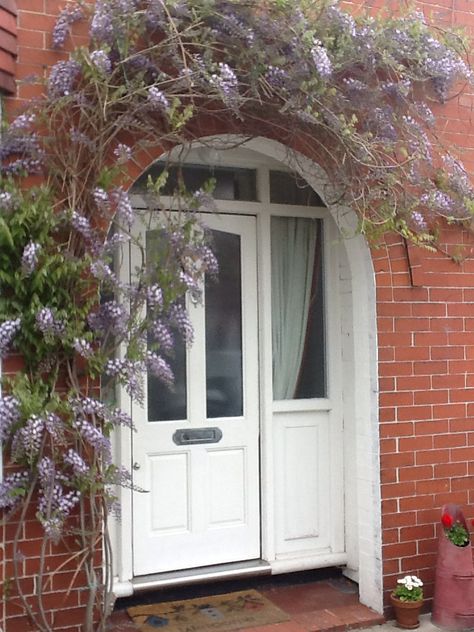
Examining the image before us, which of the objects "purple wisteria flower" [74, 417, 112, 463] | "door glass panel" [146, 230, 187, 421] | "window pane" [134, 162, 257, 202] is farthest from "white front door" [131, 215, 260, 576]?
"purple wisteria flower" [74, 417, 112, 463]

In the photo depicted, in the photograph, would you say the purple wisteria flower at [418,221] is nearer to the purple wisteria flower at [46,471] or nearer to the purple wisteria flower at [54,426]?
the purple wisteria flower at [54,426]

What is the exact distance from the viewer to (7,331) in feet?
10.9

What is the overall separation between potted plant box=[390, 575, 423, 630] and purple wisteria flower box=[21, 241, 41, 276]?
288cm

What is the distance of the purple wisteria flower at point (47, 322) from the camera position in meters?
3.31

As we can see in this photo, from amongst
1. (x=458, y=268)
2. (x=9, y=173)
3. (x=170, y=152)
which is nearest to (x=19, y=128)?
(x=9, y=173)

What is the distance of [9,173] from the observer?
11.5ft

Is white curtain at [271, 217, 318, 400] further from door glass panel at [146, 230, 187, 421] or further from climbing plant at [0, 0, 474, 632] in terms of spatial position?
climbing plant at [0, 0, 474, 632]

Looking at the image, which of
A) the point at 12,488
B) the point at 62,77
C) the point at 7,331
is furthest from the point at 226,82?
the point at 12,488

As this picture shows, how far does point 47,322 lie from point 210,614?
7.09 feet

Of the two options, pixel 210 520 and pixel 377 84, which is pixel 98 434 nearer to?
pixel 210 520

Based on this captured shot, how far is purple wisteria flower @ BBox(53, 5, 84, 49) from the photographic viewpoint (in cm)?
362

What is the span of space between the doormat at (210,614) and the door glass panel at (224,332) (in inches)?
45.6

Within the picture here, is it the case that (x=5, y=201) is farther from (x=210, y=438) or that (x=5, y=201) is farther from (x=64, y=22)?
(x=210, y=438)

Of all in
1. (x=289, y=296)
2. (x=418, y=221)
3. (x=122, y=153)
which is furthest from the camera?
(x=289, y=296)
